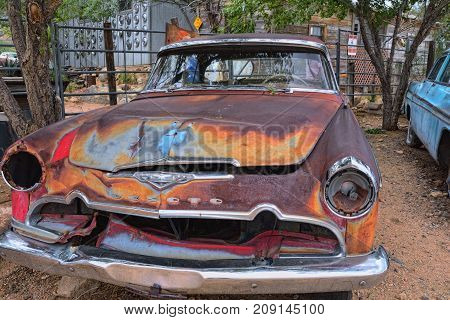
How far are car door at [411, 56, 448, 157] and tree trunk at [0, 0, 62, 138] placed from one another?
3939 mm

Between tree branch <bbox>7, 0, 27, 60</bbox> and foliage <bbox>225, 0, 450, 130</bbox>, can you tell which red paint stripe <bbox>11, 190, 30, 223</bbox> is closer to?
tree branch <bbox>7, 0, 27, 60</bbox>

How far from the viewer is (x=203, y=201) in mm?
2014

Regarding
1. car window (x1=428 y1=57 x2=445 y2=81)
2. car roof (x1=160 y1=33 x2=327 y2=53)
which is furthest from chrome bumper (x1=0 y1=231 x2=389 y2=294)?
car window (x1=428 y1=57 x2=445 y2=81)

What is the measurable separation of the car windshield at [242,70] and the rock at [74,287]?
5.18 ft

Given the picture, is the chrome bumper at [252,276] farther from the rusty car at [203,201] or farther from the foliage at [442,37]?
the foliage at [442,37]

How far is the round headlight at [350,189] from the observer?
1.98m

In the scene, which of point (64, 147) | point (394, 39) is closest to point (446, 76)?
point (394, 39)

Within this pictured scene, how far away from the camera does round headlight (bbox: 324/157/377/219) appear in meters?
1.98

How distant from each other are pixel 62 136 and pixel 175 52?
4.73ft

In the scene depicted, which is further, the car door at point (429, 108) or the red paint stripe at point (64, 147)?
the car door at point (429, 108)

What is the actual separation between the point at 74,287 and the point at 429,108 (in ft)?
13.8

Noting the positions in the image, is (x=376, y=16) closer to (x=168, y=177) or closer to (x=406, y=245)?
(x=406, y=245)

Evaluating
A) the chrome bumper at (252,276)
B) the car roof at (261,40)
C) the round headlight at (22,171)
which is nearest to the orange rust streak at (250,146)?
the chrome bumper at (252,276)

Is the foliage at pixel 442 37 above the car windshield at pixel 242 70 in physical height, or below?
above
